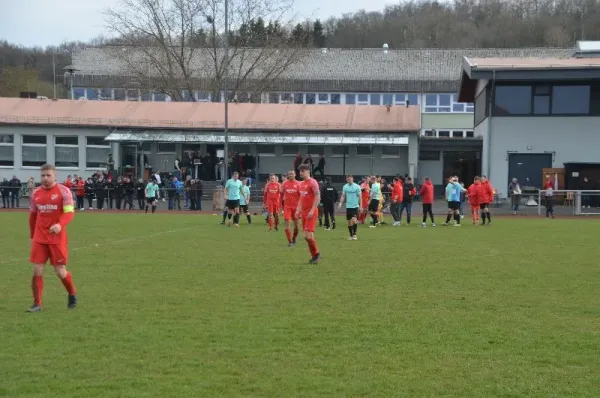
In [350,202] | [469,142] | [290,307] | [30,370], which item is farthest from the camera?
[469,142]

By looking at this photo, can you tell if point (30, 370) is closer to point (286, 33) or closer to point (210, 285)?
point (210, 285)

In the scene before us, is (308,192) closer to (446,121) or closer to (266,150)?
(266,150)

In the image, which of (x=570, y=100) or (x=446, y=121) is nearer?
(x=570, y=100)

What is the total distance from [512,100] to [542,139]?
261 centimetres

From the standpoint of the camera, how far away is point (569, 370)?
7242mm

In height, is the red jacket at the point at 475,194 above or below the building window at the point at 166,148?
below

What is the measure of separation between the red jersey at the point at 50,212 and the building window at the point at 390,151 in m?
40.2

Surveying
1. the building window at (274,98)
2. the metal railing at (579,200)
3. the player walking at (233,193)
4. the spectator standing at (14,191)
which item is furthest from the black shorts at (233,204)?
the building window at (274,98)

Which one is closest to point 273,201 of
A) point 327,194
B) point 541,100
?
point 327,194

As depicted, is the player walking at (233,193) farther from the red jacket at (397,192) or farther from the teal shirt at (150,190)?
the teal shirt at (150,190)

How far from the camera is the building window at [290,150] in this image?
4993cm

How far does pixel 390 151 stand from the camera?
49562mm

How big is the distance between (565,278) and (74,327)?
8247 millimetres

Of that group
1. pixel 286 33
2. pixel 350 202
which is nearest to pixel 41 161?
pixel 286 33
